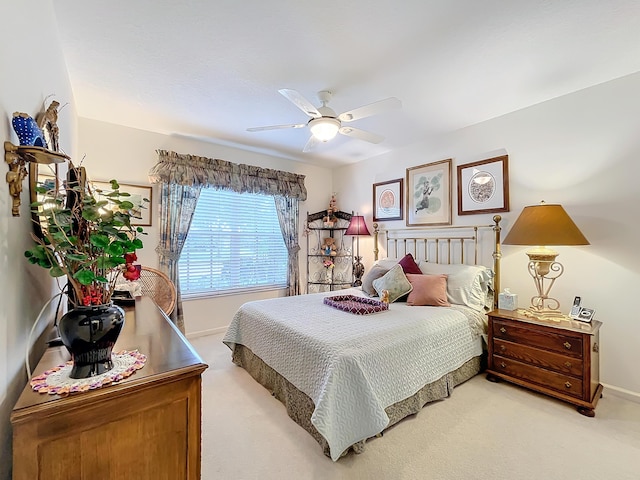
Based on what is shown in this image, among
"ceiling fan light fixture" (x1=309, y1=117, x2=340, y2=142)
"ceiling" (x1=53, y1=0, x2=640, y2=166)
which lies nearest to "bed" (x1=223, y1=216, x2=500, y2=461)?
"ceiling" (x1=53, y1=0, x2=640, y2=166)

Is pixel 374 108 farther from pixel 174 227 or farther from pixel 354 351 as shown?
pixel 174 227

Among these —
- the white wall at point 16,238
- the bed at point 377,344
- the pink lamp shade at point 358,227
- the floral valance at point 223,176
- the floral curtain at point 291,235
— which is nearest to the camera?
the white wall at point 16,238

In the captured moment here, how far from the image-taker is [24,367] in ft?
3.39

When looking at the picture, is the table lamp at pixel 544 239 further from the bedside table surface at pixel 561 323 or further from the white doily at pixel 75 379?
the white doily at pixel 75 379

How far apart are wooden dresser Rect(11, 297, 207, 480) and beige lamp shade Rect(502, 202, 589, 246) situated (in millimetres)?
2594

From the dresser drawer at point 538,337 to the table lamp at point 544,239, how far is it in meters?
0.24

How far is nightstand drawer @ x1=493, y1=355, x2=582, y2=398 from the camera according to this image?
2189 millimetres

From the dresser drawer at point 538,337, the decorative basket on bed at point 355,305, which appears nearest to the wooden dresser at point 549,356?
the dresser drawer at point 538,337

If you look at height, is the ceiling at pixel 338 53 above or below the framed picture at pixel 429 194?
above

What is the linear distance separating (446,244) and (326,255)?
1992 millimetres

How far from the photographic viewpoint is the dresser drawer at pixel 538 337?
2201 mm

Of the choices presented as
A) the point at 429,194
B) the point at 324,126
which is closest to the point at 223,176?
the point at 324,126

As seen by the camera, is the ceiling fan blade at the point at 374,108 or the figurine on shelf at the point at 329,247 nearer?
the ceiling fan blade at the point at 374,108

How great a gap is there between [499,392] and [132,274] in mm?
2976
